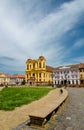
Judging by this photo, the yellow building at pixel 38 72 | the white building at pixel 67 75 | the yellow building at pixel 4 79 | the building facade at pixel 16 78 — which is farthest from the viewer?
the building facade at pixel 16 78

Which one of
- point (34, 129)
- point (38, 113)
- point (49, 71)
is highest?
point (49, 71)

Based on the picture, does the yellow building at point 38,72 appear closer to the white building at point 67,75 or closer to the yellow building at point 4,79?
the white building at point 67,75

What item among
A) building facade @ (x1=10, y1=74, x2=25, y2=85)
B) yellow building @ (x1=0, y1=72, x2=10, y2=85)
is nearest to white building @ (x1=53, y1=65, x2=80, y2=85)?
building facade @ (x1=10, y1=74, x2=25, y2=85)

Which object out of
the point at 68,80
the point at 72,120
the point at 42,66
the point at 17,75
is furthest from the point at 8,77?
the point at 72,120

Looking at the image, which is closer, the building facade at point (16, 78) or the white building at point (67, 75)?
the white building at point (67, 75)

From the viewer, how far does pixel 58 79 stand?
82.0m

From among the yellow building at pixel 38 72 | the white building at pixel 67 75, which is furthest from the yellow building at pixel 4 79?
the white building at pixel 67 75

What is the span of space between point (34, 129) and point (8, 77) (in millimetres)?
124140

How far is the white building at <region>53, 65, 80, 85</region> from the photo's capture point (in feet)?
249

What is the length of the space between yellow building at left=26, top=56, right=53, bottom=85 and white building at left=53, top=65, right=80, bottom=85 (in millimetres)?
4823

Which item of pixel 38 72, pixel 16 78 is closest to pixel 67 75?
pixel 38 72

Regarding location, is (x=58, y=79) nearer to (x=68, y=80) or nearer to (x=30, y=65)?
(x=68, y=80)

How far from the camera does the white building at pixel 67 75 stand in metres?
Answer: 75.8

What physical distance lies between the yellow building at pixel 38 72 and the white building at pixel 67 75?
4823 mm
